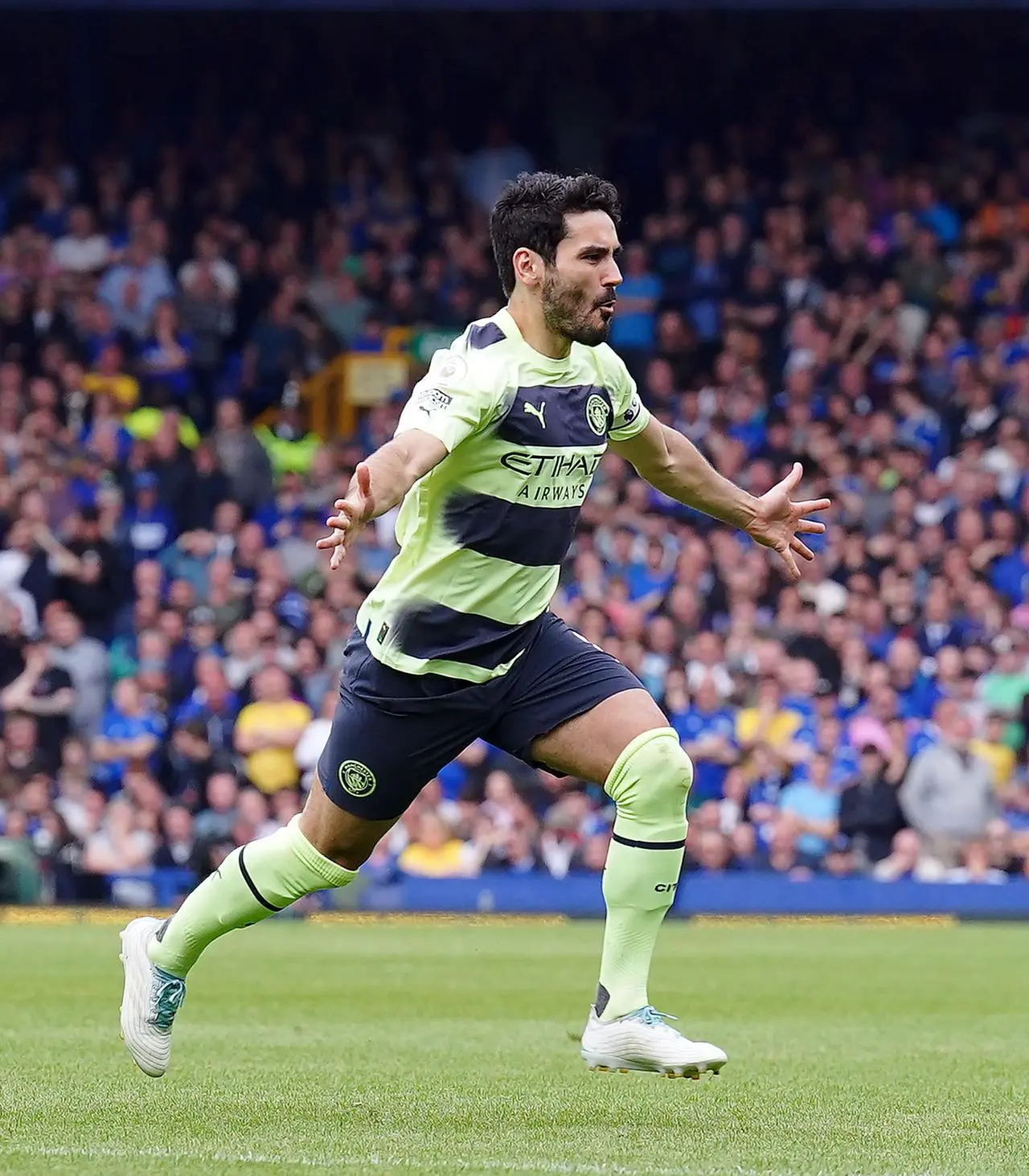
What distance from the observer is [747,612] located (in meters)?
18.7

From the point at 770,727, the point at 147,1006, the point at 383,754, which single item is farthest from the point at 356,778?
the point at 770,727

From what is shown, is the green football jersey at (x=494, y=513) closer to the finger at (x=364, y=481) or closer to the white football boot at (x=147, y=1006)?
the finger at (x=364, y=481)

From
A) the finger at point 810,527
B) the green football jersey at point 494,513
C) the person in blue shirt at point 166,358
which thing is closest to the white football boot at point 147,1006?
the green football jersey at point 494,513

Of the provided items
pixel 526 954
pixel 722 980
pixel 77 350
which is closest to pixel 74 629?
pixel 77 350

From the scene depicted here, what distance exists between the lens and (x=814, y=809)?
677 inches

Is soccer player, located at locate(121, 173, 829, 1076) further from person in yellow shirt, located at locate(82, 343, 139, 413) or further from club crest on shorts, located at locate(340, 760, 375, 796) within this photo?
person in yellow shirt, located at locate(82, 343, 139, 413)

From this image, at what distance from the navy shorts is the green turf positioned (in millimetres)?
957

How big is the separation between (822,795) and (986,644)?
232cm

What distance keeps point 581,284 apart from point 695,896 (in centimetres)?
1058

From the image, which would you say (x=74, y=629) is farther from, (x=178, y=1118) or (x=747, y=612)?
(x=178, y=1118)

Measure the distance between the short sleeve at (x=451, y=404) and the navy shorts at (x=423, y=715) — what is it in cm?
78

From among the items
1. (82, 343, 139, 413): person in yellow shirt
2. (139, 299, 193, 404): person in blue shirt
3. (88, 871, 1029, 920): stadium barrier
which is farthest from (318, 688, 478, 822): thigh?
(139, 299, 193, 404): person in blue shirt

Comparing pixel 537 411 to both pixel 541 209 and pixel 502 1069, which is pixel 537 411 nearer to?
pixel 541 209

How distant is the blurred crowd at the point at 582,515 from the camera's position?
17.1m
